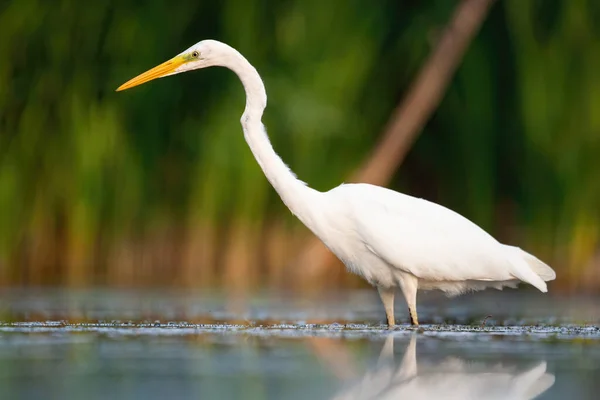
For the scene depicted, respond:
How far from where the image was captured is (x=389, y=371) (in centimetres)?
454

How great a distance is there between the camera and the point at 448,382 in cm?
425

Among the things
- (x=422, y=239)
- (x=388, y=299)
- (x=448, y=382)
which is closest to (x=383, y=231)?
(x=422, y=239)

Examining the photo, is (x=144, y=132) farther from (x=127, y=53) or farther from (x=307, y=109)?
(x=307, y=109)

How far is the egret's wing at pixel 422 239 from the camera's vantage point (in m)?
6.62

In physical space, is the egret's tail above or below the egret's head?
below

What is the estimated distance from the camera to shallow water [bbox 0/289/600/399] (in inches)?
164

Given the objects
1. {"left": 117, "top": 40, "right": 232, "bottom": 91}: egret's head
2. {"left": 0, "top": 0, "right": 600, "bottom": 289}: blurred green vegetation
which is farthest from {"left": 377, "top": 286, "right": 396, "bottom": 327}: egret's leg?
{"left": 0, "top": 0, "right": 600, "bottom": 289}: blurred green vegetation

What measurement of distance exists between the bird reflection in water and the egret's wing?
71.0 inches

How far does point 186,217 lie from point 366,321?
9.94 ft

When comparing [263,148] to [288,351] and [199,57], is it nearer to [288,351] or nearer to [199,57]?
[199,57]

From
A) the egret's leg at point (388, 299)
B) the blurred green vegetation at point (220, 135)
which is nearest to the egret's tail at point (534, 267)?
the egret's leg at point (388, 299)

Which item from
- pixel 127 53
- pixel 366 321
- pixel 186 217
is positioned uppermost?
pixel 127 53

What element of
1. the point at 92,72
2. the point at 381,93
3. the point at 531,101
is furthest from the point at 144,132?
the point at 531,101

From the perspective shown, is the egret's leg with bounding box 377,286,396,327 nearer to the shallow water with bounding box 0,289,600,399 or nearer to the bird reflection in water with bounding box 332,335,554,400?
the shallow water with bounding box 0,289,600,399
